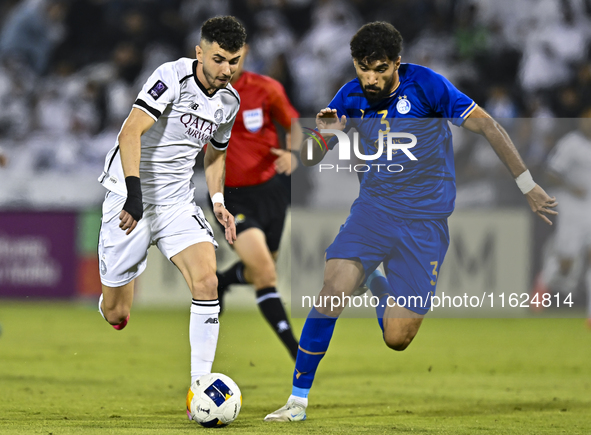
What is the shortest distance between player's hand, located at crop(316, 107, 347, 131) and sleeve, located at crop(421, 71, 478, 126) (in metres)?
0.48

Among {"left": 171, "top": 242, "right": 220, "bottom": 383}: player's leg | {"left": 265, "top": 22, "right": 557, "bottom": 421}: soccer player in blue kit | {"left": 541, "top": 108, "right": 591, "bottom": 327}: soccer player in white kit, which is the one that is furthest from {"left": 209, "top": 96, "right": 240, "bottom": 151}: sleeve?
{"left": 541, "top": 108, "right": 591, "bottom": 327}: soccer player in white kit

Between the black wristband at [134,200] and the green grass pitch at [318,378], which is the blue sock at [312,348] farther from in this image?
the black wristband at [134,200]

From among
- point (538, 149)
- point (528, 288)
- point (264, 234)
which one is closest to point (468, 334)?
point (528, 288)

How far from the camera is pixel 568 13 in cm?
1300

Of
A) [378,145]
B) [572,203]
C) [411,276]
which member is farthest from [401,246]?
[572,203]

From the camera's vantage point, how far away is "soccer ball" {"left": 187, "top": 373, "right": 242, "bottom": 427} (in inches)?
168

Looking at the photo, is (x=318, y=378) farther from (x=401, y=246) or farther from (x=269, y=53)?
(x=269, y=53)

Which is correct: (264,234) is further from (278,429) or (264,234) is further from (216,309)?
(278,429)

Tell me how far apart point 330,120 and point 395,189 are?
59cm

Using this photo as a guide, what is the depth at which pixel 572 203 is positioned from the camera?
408 inches

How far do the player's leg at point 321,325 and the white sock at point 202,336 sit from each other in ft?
1.51

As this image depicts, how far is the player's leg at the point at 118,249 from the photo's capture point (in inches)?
195

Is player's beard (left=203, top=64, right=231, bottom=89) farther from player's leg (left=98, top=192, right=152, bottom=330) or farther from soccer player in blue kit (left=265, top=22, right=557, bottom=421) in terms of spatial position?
player's leg (left=98, top=192, right=152, bottom=330)

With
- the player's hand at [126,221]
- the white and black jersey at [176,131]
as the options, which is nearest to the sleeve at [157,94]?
the white and black jersey at [176,131]
